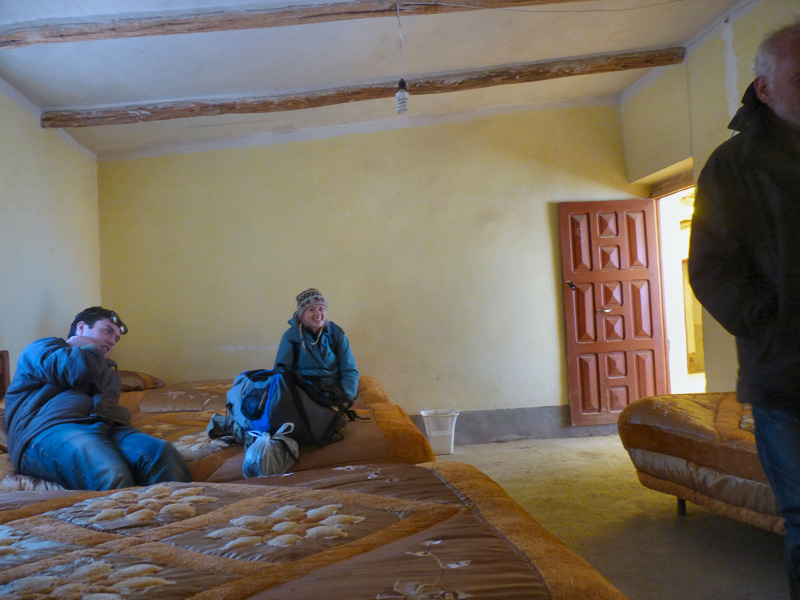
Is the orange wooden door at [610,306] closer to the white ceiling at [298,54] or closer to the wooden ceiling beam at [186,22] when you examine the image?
the white ceiling at [298,54]

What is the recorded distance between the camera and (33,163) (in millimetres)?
4203

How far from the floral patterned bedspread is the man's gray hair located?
112 cm

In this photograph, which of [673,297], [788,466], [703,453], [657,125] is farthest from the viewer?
[673,297]

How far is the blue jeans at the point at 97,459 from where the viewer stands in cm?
241

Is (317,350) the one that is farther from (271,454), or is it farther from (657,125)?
(657,125)

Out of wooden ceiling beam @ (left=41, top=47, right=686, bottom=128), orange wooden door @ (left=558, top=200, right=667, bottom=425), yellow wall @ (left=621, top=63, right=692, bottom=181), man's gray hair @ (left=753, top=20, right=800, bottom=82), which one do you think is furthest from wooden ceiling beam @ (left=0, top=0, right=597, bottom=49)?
orange wooden door @ (left=558, top=200, right=667, bottom=425)

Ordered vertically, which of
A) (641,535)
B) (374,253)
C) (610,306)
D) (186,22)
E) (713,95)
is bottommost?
(641,535)

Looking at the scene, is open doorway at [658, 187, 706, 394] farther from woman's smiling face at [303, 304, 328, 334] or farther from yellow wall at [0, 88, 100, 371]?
yellow wall at [0, 88, 100, 371]

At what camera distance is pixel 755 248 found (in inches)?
51.8

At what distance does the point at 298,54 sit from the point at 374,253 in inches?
73.7

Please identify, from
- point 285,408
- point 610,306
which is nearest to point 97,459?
point 285,408

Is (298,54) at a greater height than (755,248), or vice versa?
(298,54)

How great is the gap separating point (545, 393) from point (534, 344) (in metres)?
0.44

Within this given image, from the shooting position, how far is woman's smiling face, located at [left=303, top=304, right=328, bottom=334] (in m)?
3.72
